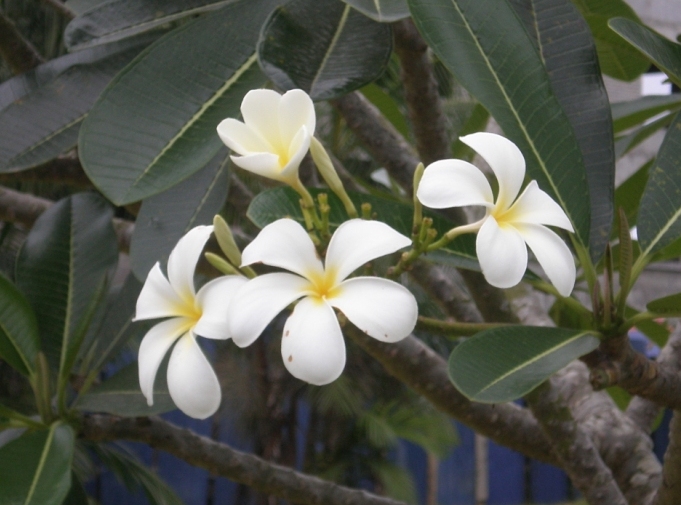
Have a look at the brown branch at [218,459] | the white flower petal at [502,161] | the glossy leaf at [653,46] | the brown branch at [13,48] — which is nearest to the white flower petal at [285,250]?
the white flower petal at [502,161]

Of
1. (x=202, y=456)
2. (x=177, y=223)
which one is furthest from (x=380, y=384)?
(x=177, y=223)

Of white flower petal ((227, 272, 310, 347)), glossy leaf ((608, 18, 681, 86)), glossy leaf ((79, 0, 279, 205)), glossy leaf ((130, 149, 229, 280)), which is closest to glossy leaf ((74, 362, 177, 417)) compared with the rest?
glossy leaf ((130, 149, 229, 280))

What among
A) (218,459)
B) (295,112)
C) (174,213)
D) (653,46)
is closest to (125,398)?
(218,459)

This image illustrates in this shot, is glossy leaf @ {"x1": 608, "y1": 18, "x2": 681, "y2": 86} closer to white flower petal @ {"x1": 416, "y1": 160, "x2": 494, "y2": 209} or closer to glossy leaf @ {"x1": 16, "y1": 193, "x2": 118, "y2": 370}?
white flower petal @ {"x1": 416, "y1": 160, "x2": 494, "y2": 209}

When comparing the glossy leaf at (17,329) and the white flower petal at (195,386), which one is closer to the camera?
the white flower petal at (195,386)

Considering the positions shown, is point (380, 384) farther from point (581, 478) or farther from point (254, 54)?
point (254, 54)

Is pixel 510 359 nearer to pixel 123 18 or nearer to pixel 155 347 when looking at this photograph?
pixel 155 347

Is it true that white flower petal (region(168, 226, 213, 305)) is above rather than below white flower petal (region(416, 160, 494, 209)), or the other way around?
below

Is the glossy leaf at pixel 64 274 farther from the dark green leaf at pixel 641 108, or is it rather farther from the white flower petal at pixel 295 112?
the dark green leaf at pixel 641 108
